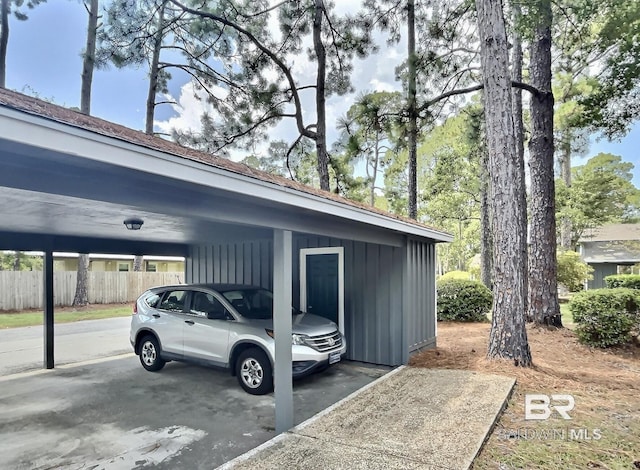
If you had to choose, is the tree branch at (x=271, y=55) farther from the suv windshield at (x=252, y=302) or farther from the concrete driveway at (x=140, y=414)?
the concrete driveway at (x=140, y=414)

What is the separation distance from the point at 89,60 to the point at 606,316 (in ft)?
48.6

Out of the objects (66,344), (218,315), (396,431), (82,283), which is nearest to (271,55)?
(218,315)

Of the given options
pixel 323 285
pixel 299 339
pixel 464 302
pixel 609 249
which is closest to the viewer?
pixel 299 339

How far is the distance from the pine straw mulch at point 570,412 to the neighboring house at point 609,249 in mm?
17485

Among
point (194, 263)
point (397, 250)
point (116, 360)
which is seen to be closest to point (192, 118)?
point (194, 263)

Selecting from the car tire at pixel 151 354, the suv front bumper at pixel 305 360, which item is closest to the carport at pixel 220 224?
the suv front bumper at pixel 305 360

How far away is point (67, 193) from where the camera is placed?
8.36 feet

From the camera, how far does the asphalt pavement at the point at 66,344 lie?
26.6ft

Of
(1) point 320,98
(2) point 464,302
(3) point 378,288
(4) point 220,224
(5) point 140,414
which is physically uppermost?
(1) point 320,98

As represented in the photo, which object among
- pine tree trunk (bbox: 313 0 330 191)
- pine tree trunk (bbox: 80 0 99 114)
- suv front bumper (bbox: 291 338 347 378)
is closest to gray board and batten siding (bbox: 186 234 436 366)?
suv front bumper (bbox: 291 338 347 378)

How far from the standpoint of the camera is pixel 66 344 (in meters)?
9.92

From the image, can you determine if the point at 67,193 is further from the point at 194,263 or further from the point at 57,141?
the point at 194,263

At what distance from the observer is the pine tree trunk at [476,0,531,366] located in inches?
249

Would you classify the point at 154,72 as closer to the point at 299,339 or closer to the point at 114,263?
the point at 299,339
